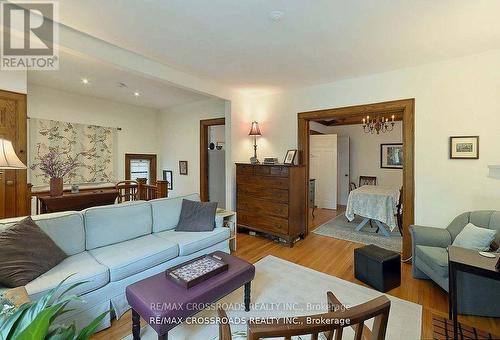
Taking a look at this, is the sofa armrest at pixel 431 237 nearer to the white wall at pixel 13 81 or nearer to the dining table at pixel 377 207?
the dining table at pixel 377 207

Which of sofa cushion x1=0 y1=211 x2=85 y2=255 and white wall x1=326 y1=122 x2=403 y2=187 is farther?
white wall x1=326 y1=122 x2=403 y2=187

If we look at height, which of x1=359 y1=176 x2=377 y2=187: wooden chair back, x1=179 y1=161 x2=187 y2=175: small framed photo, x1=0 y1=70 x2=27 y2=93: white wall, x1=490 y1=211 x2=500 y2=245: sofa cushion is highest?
x1=0 y1=70 x2=27 y2=93: white wall

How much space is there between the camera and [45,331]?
91 cm

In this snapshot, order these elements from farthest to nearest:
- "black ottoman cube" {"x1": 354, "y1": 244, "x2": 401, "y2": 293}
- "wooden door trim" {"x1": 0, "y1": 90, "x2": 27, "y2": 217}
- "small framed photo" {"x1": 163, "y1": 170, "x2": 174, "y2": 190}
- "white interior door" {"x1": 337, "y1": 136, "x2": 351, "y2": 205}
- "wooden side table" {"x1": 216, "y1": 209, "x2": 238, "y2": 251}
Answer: "white interior door" {"x1": 337, "y1": 136, "x2": 351, "y2": 205} → "small framed photo" {"x1": 163, "y1": 170, "x2": 174, "y2": 190} → "wooden side table" {"x1": 216, "y1": 209, "x2": 238, "y2": 251} → "wooden door trim" {"x1": 0, "y1": 90, "x2": 27, "y2": 217} → "black ottoman cube" {"x1": 354, "y1": 244, "x2": 401, "y2": 293}

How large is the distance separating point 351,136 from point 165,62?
577cm

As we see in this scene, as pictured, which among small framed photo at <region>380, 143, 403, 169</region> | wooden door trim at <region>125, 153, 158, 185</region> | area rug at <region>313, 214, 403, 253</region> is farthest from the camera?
small framed photo at <region>380, 143, 403, 169</region>

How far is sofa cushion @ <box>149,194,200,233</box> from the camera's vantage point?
2.98 m

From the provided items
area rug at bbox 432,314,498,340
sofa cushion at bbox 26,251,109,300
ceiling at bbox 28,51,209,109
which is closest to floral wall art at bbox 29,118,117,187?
ceiling at bbox 28,51,209,109

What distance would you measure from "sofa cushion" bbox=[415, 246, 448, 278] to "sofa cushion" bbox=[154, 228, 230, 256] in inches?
89.3

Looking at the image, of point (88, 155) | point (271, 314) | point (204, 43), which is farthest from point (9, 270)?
point (88, 155)

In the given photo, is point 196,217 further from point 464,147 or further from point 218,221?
point 464,147

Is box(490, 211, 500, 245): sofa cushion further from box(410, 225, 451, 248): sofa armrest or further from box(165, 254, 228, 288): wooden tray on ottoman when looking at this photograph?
box(165, 254, 228, 288): wooden tray on ottoman

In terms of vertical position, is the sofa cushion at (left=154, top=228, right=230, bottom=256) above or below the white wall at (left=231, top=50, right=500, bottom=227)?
below

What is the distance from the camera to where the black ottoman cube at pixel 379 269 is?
2511mm
